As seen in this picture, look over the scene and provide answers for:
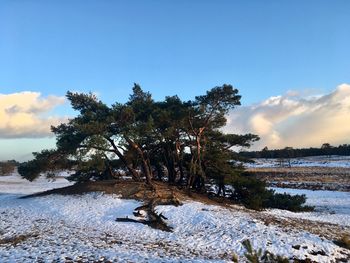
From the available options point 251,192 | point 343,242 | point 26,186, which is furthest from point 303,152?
point 343,242

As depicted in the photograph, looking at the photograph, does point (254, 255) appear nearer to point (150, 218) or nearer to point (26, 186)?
point (150, 218)

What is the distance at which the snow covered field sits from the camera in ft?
49.8

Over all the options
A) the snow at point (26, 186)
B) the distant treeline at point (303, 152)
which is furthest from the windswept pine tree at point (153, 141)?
the distant treeline at point (303, 152)

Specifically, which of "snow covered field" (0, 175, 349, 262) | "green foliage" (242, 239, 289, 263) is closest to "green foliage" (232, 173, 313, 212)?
"snow covered field" (0, 175, 349, 262)

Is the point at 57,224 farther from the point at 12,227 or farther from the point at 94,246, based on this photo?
the point at 94,246

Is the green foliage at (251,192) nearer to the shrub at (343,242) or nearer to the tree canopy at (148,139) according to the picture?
the tree canopy at (148,139)

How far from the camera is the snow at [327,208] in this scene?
2809cm

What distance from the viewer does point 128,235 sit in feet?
63.0

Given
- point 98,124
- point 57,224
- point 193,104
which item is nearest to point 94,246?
point 57,224

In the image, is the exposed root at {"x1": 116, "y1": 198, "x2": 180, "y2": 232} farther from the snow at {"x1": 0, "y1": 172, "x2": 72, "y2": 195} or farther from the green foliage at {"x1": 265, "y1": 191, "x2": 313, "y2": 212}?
the snow at {"x1": 0, "y1": 172, "x2": 72, "y2": 195}

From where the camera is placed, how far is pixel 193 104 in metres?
31.2

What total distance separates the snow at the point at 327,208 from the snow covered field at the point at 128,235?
294 inches

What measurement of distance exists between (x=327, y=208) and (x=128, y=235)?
2258cm

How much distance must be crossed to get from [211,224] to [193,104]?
12153 millimetres
